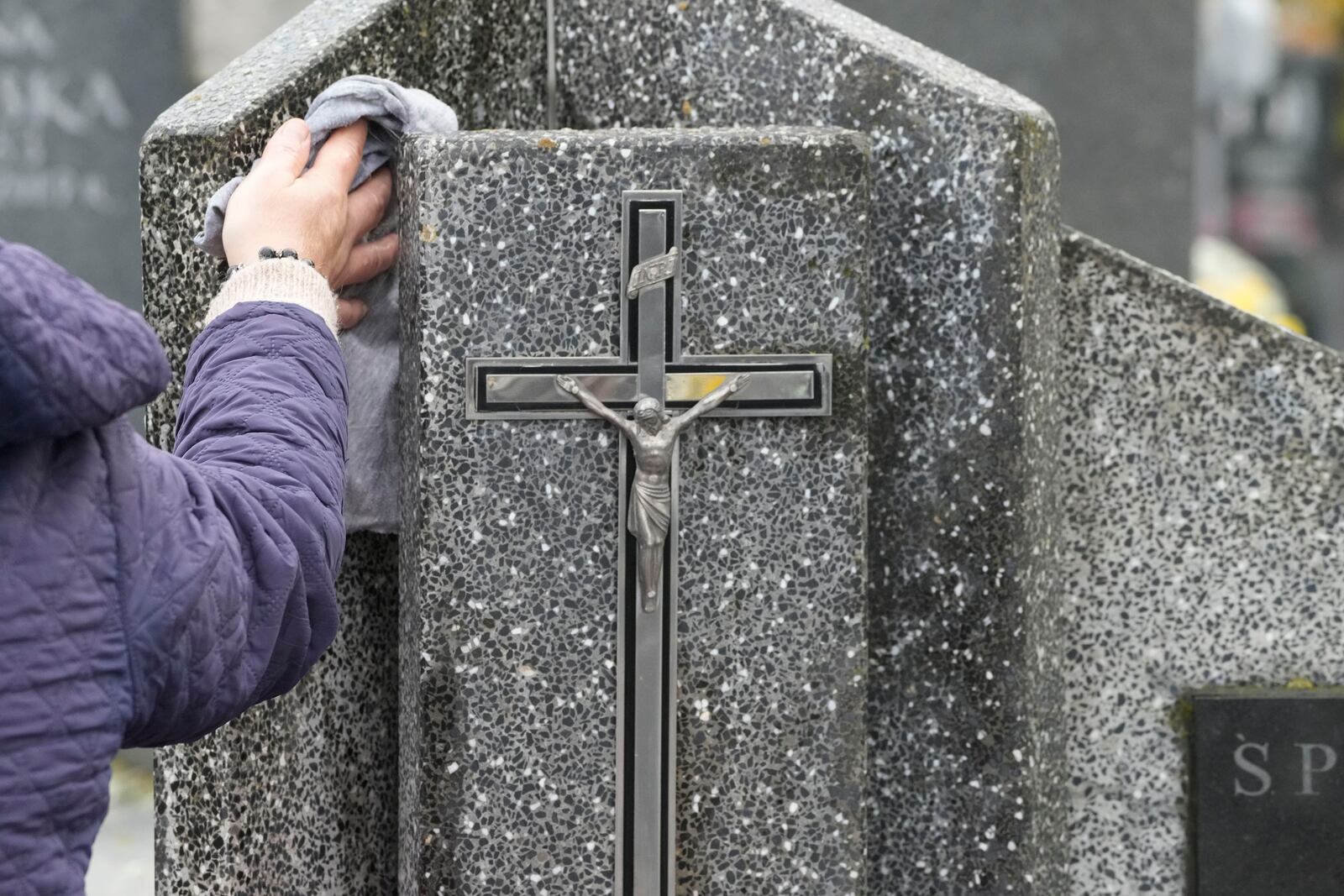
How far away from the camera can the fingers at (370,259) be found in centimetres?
→ 205

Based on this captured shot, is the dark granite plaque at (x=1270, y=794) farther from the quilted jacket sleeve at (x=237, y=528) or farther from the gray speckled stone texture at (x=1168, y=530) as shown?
the quilted jacket sleeve at (x=237, y=528)

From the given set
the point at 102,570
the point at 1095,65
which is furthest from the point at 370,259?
the point at 1095,65

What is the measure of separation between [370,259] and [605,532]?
465 mm

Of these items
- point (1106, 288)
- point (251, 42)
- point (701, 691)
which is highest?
point (251, 42)

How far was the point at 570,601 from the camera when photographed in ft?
6.52

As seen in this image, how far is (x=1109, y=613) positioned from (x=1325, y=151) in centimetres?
1412

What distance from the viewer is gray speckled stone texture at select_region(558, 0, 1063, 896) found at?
211 centimetres

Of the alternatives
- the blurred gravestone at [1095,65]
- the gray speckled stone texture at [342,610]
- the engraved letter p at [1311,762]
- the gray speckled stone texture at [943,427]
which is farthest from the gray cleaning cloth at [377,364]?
the blurred gravestone at [1095,65]

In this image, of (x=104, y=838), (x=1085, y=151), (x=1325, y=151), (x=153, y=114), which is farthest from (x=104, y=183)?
(x=1325, y=151)

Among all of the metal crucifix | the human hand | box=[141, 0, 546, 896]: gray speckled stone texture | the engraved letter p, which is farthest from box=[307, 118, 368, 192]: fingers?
the engraved letter p

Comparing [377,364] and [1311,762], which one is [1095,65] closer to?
[1311,762]

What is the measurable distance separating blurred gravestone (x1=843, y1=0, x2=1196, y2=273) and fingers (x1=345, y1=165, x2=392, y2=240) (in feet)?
10.2

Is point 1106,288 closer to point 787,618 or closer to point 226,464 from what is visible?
point 787,618

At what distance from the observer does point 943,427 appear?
214 centimetres
